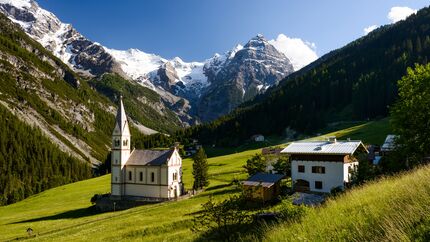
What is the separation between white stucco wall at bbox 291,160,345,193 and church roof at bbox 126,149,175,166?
3482 cm

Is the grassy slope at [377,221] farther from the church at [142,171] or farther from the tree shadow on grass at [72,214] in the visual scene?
the church at [142,171]

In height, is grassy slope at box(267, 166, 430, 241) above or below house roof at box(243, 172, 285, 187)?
above

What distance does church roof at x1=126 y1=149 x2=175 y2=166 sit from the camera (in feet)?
277

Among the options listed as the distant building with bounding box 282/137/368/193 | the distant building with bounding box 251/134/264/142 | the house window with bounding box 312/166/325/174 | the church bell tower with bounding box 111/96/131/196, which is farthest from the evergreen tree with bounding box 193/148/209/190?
the distant building with bounding box 251/134/264/142

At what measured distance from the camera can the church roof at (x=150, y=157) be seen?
84.5 m

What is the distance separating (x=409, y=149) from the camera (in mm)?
41500

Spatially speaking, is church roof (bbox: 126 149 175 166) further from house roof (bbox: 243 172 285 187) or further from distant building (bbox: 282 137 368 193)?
distant building (bbox: 282 137 368 193)

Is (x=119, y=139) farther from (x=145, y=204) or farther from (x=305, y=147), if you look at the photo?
(x=305, y=147)

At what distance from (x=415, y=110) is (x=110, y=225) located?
43710 mm

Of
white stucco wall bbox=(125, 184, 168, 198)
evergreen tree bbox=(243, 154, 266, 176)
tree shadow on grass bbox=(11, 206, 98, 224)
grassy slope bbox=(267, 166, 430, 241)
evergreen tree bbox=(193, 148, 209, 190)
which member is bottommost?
tree shadow on grass bbox=(11, 206, 98, 224)

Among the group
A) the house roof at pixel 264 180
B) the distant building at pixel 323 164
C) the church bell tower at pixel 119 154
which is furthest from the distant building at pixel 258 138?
the house roof at pixel 264 180

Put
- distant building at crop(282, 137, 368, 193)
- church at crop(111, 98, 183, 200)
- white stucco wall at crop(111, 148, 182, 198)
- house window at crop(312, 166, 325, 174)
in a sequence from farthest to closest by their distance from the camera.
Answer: church at crop(111, 98, 183, 200) < white stucco wall at crop(111, 148, 182, 198) < house window at crop(312, 166, 325, 174) < distant building at crop(282, 137, 368, 193)

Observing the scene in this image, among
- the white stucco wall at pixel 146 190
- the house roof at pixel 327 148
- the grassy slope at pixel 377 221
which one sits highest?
the house roof at pixel 327 148

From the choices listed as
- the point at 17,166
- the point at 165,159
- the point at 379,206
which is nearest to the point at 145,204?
the point at 165,159
